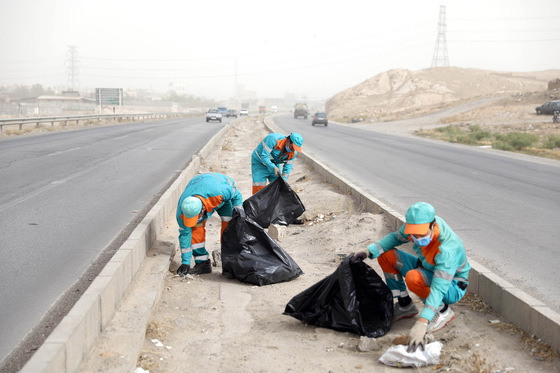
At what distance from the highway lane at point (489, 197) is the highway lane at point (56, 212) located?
467cm

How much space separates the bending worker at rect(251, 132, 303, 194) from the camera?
9.17m

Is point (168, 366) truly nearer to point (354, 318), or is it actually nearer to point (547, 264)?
point (354, 318)

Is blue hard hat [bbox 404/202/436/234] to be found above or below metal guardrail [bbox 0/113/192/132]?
above

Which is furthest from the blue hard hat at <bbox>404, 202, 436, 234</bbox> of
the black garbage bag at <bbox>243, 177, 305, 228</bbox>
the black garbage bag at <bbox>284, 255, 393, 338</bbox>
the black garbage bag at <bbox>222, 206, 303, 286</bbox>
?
the black garbage bag at <bbox>243, 177, 305, 228</bbox>

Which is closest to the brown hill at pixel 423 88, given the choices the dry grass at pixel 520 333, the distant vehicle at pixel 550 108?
the distant vehicle at pixel 550 108

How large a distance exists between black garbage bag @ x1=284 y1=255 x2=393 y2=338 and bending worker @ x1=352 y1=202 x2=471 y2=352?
0.56 ft

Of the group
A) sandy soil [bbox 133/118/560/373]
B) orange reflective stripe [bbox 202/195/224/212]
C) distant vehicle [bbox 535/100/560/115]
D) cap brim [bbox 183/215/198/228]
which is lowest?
sandy soil [bbox 133/118/560/373]

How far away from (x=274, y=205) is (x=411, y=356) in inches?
199

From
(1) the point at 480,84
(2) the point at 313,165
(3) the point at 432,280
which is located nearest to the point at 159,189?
(2) the point at 313,165

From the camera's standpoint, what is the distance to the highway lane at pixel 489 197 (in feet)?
23.3

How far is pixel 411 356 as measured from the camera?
4.21m

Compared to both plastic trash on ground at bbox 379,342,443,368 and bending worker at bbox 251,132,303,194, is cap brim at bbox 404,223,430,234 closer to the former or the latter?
plastic trash on ground at bbox 379,342,443,368

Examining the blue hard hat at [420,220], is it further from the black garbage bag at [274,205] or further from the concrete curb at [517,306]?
the black garbage bag at [274,205]

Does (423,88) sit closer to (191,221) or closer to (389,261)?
(191,221)
